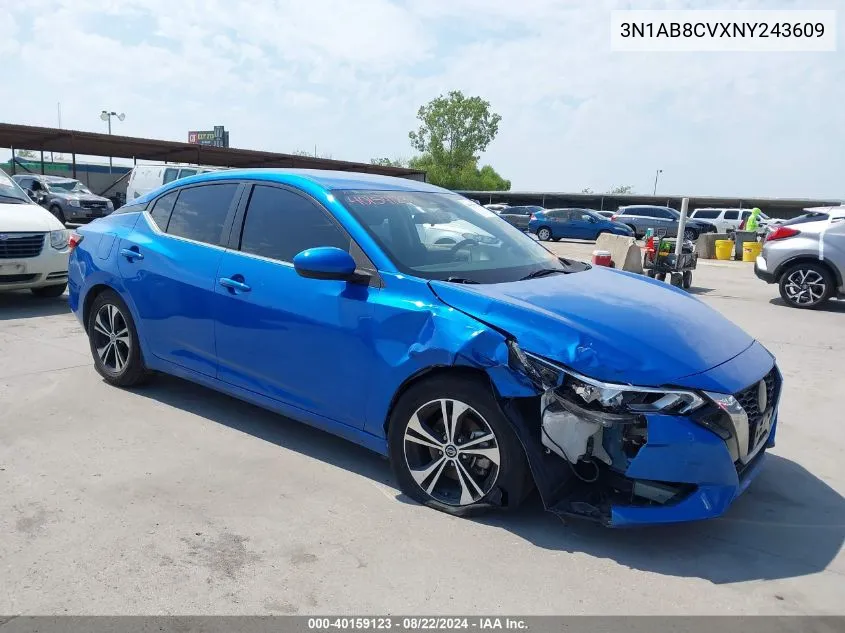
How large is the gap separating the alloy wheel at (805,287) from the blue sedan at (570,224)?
1866 cm

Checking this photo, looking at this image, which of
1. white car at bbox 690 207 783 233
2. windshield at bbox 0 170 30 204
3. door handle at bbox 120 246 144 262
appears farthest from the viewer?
white car at bbox 690 207 783 233

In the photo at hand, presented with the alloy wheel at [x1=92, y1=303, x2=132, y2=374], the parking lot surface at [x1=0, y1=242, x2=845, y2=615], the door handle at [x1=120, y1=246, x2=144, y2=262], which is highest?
the door handle at [x1=120, y1=246, x2=144, y2=262]

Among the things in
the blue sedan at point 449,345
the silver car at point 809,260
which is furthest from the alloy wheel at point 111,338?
the silver car at point 809,260

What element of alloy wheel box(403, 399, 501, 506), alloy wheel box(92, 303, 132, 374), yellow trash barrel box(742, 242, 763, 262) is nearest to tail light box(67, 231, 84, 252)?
alloy wheel box(92, 303, 132, 374)

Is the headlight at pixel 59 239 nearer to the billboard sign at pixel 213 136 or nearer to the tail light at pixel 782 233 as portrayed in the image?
the tail light at pixel 782 233

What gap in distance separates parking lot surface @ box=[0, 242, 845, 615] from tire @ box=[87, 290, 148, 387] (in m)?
0.40

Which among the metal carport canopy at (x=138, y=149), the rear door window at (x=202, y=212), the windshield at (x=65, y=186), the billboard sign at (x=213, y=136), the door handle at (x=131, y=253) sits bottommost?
the door handle at (x=131, y=253)

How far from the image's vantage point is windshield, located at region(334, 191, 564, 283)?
3.77 m

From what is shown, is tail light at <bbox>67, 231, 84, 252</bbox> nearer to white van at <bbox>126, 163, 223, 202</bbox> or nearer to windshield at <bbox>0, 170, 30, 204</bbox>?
windshield at <bbox>0, 170, 30, 204</bbox>

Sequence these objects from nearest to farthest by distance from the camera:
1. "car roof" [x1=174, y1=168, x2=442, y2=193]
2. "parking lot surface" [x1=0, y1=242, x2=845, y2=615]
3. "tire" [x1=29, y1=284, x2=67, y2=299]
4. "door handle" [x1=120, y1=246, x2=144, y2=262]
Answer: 1. "parking lot surface" [x1=0, y1=242, x2=845, y2=615]
2. "car roof" [x1=174, y1=168, x2=442, y2=193]
3. "door handle" [x1=120, y1=246, x2=144, y2=262]
4. "tire" [x1=29, y1=284, x2=67, y2=299]

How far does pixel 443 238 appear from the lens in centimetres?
412

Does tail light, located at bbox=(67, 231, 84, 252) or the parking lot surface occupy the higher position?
tail light, located at bbox=(67, 231, 84, 252)

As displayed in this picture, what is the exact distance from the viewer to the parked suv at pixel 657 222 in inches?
1202
